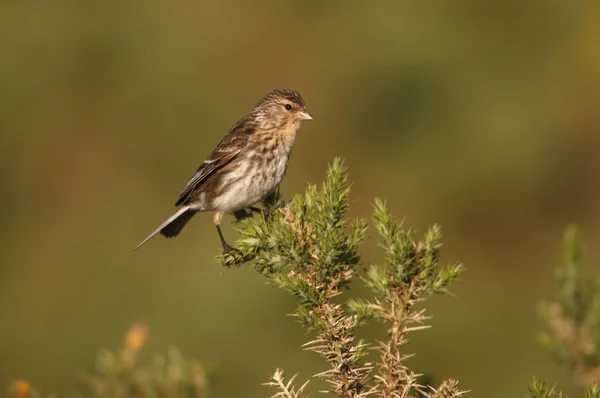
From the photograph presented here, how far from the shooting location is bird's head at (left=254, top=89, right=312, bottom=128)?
258 inches

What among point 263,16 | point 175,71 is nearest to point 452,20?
point 263,16

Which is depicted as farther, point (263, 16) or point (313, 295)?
point (263, 16)

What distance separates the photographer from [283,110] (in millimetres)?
6609

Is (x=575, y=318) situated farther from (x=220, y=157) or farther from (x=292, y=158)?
(x=292, y=158)

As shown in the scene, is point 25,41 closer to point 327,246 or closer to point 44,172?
point 44,172

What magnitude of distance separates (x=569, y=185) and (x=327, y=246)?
6553 mm

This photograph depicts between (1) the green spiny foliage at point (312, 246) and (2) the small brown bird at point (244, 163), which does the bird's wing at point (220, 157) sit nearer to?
(2) the small brown bird at point (244, 163)

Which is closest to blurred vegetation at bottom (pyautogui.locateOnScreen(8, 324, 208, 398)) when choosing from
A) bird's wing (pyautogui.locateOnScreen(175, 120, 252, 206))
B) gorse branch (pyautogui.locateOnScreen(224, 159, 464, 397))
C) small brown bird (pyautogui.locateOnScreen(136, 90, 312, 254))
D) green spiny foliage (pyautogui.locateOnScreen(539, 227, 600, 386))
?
gorse branch (pyautogui.locateOnScreen(224, 159, 464, 397))

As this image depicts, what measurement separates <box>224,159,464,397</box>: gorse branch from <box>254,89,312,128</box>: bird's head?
3.49 metres

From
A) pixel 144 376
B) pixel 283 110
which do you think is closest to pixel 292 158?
pixel 283 110

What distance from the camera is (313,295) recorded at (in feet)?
8.99

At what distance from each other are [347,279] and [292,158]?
6.46 m

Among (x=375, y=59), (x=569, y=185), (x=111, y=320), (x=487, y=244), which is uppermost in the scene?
(x=375, y=59)

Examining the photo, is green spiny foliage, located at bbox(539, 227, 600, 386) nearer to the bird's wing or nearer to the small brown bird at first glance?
the small brown bird
